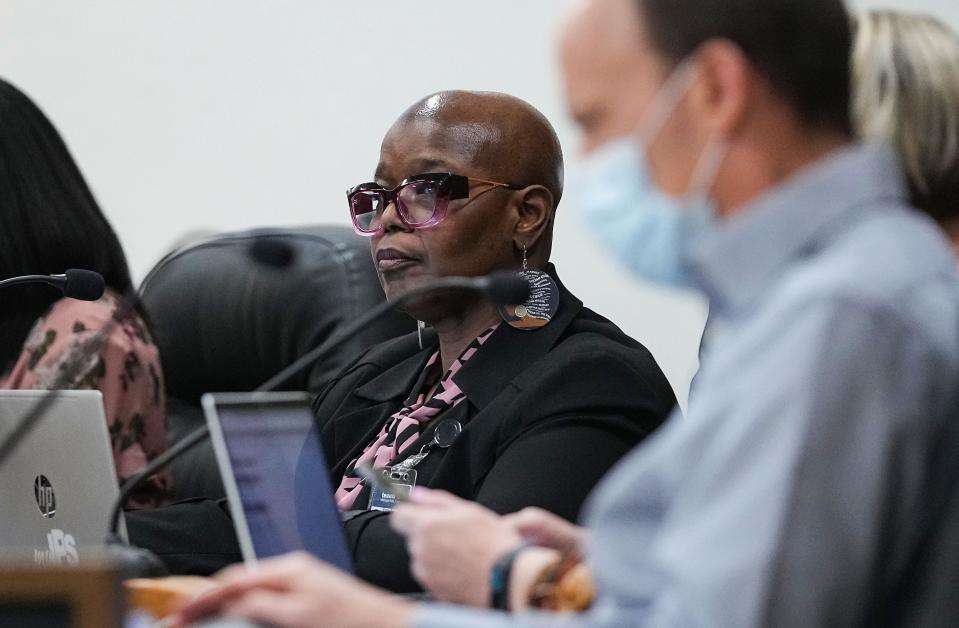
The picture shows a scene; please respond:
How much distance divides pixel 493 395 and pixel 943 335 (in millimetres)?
1094

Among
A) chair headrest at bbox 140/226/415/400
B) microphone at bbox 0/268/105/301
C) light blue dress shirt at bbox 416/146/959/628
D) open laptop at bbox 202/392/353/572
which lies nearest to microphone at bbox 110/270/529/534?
open laptop at bbox 202/392/353/572

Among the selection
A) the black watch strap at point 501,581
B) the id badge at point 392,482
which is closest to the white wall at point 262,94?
the id badge at point 392,482

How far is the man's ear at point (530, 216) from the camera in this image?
212 centimetres

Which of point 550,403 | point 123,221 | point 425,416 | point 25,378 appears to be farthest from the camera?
point 123,221

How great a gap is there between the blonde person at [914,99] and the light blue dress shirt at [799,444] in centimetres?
36

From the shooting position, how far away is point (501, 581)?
3.71ft

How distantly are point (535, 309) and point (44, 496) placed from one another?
75 centimetres

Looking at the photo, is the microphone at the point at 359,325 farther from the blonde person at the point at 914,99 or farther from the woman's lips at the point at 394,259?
the woman's lips at the point at 394,259

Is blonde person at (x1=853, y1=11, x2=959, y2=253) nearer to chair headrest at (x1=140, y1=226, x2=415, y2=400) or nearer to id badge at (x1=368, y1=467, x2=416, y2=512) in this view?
id badge at (x1=368, y1=467, x2=416, y2=512)

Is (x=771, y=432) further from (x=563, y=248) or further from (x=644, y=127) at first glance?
(x=563, y=248)

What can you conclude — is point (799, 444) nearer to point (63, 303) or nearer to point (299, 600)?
point (299, 600)

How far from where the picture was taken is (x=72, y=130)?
3.76 metres

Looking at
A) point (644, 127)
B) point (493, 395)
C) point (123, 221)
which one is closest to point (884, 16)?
point (644, 127)

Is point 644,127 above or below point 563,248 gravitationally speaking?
above
